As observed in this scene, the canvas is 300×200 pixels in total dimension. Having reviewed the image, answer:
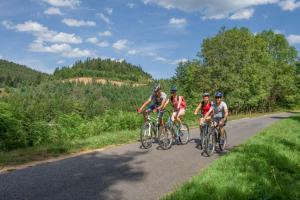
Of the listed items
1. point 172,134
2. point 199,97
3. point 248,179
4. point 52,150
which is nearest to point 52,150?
point 52,150

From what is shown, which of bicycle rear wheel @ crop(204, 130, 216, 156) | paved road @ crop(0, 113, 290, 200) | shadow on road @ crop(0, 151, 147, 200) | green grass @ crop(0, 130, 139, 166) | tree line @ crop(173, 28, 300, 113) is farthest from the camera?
tree line @ crop(173, 28, 300, 113)

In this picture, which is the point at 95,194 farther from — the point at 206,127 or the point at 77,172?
the point at 206,127

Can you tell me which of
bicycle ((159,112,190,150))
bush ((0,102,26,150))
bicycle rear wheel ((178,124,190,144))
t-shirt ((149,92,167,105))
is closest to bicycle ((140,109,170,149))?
bicycle ((159,112,190,150))

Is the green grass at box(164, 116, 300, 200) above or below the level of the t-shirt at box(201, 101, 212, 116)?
below

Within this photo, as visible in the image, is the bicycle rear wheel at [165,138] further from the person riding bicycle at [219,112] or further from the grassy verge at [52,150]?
the grassy verge at [52,150]

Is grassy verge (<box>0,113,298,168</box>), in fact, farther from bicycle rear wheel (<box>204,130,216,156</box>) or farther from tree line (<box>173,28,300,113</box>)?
tree line (<box>173,28,300,113</box>)

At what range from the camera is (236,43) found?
48.2 meters

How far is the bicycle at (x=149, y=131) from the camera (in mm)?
11594

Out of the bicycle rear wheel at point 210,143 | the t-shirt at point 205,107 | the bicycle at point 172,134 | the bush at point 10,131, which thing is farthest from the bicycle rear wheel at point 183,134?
the bush at point 10,131

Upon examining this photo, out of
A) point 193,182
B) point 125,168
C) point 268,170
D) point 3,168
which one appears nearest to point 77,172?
point 125,168

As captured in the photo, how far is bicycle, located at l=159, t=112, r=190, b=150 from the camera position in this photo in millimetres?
11875

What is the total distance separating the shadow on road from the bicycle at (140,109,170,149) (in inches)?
78.7

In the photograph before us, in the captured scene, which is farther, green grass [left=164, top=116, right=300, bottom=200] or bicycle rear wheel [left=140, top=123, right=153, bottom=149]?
bicycle rear wheel [left=140, top=123, right=153, bottom=149]

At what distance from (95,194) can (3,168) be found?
10.1ft
